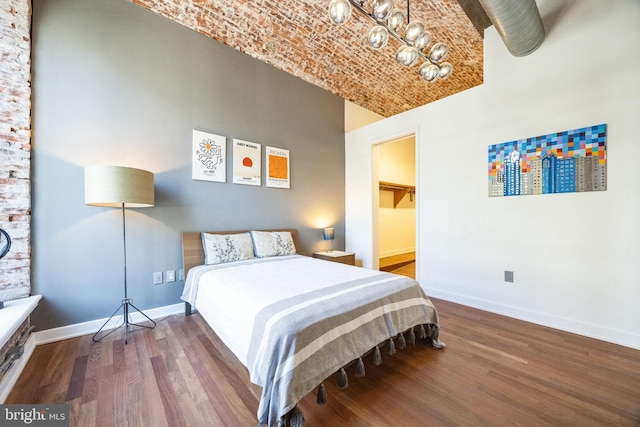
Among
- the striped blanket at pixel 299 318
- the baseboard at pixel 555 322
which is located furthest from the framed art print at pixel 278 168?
the baseboard at pixel 555 322

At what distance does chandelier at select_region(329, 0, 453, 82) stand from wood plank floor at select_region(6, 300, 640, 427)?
257 centimetres

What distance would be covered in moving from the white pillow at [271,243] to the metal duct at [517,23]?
10.2ft

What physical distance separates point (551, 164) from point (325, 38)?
3.01m

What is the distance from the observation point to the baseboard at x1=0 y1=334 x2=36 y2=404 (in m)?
1.46

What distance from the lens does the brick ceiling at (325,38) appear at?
2.70 m

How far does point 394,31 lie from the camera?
2.06 m

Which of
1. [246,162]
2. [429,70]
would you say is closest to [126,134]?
[246,162]

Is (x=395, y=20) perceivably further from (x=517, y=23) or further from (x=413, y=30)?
(x=517, y=23)

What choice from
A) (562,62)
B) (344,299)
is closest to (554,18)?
(562,62)

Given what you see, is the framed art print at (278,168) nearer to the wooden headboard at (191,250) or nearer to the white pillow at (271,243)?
the white pillow at (271,243)

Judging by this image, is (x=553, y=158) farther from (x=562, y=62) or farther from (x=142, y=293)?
(x=142, y=293)

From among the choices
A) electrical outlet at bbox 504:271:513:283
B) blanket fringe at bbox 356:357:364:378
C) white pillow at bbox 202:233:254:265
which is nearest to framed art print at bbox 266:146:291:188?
white pillow at bbox 202:233:254:265

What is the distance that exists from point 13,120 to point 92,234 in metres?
1.07

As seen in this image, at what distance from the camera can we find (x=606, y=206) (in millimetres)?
2119
